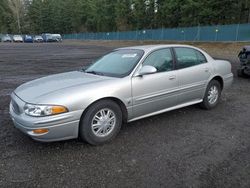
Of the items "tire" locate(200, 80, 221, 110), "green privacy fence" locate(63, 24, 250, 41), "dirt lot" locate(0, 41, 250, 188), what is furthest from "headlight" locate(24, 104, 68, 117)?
"green privacy fence" locate(63, 24, 250, 41)

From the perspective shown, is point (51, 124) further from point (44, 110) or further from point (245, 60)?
point (245, 60)

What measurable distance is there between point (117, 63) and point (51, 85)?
128 centimetres

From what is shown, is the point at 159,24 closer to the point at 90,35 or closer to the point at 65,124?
the point at 90,35

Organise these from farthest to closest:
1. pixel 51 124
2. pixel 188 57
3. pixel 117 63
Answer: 1. pixel 188 57
2. pixel 117 63
3. pixel 51 124

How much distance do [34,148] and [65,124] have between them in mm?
684

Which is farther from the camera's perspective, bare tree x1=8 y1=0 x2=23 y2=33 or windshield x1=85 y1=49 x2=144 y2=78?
bare tree x1=8 y1=0 x2=23 y2=33

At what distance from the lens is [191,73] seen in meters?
5.05

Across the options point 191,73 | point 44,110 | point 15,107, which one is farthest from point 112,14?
point 44,110

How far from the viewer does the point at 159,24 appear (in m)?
49.3

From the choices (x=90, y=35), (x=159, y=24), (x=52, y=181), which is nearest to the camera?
(x=52, y=181)

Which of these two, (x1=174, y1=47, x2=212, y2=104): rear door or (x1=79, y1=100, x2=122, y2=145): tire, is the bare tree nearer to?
(x1=174, y1=47, x2=212, y2=104): rear door

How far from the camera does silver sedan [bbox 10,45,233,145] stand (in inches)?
137

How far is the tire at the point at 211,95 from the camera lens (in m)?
5.45

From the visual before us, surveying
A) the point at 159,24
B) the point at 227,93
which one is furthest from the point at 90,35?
the point at 227,93
